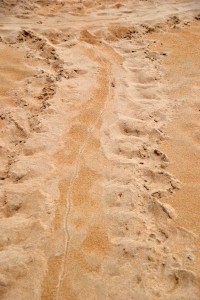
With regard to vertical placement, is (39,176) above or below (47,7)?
below

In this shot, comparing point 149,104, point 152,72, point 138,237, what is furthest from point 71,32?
point 138,237

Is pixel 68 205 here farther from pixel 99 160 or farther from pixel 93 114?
pixel 93 114

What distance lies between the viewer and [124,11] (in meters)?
4.84

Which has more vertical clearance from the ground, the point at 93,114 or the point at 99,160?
the point at 93,114

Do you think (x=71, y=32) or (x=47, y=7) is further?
(x=47, y=7)

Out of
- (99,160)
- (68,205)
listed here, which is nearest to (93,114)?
(99,160)

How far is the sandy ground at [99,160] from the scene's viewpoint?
6.54 ft

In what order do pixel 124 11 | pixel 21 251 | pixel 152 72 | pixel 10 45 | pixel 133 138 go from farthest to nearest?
1. pixel 124 11
2. pixel 10 45
3. pixel 152 72
4. pixel 133 138
5. pixel 21 251

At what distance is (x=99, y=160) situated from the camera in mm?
2664

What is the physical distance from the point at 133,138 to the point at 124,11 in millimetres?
2641

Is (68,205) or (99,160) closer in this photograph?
(68,205)

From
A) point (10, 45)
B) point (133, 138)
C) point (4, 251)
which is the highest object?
point (10, 45)

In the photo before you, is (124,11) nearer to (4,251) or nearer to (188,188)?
(188,188)

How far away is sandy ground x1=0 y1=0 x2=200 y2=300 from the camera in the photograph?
1.99 metres
